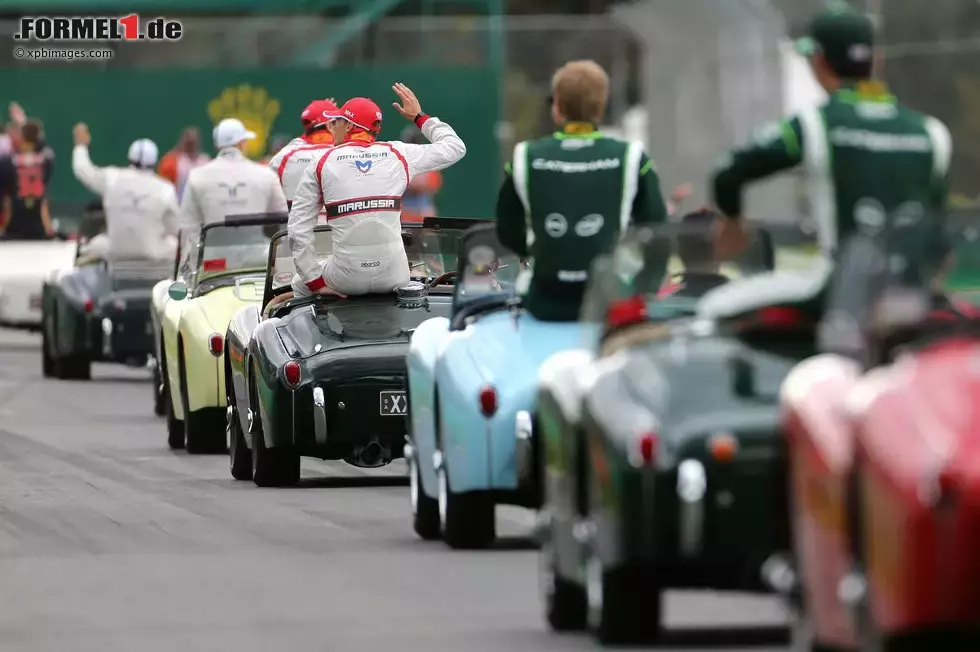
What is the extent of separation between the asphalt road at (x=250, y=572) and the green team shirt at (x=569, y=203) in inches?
42.1

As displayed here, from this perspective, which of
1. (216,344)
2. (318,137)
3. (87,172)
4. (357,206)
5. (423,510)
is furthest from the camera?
(87,172)

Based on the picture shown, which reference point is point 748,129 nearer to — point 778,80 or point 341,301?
point 778,80

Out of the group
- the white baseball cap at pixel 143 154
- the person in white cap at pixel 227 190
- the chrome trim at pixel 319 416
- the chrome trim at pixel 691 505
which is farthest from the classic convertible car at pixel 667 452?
the white baseball cap at pixel 143 154

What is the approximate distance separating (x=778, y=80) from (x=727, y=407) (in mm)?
28101

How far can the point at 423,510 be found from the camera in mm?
12461

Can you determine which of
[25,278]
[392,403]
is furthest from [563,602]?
[25,278]

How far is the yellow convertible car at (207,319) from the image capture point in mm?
17469

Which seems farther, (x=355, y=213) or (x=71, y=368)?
(x=71, y=368)

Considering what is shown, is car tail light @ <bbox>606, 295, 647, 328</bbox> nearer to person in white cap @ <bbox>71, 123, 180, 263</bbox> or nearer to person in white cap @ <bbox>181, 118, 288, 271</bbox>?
person in white cap @ <bbox>181, 118, 288, 271</bbox>

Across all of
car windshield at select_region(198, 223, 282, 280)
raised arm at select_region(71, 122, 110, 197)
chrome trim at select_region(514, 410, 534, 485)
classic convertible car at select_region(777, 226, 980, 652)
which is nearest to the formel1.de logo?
raised arm at select_region(71, 122, 110, 197)

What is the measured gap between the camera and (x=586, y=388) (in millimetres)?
8875

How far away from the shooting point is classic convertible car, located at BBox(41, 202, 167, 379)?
80.2 feet

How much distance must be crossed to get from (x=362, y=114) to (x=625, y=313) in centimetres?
660

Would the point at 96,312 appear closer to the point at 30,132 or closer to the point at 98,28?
the point at 30,132
